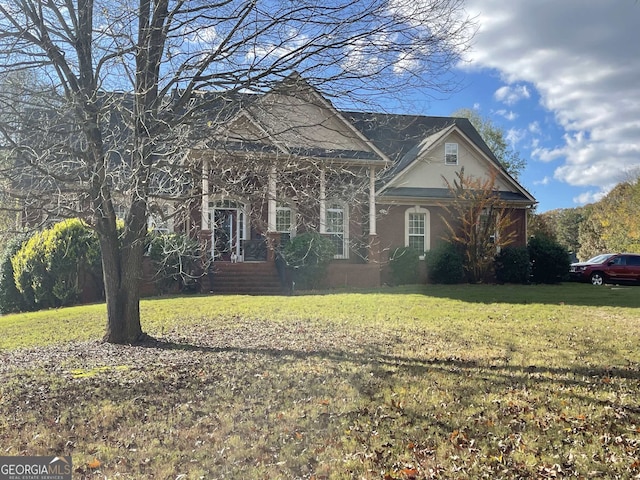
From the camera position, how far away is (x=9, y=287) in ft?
56.0

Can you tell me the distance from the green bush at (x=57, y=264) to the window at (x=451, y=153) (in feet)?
48.1

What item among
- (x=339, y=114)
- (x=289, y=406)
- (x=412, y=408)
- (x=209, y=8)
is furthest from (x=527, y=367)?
(x=209, y=8)

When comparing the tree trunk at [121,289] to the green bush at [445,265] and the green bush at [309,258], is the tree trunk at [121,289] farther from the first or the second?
the green bush at [445,265]

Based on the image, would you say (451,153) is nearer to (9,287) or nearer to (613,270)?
(613,270)

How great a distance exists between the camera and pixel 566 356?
26.1 feet

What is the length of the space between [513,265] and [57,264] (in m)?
15.9

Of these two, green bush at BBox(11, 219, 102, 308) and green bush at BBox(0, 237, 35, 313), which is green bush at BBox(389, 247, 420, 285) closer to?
green bush at BBox(11, 219, 102, 308)

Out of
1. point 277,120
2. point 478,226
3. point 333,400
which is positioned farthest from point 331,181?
point 478,226

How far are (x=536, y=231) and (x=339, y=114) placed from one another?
2715 cm

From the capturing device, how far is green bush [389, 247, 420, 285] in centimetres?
2005

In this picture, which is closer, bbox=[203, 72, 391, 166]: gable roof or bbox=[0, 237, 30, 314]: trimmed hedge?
bbox=[203, 72, 391, 166]: gable roof

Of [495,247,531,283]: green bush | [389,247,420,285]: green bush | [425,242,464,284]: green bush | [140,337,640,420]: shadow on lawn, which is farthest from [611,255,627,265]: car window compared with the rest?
[140,337,640,420]: shadow on lawn

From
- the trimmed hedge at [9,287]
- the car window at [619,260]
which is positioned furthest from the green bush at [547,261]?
the trimmed hedge at [9,287]

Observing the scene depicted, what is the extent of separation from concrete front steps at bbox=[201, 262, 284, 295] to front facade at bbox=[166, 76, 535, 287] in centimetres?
50
